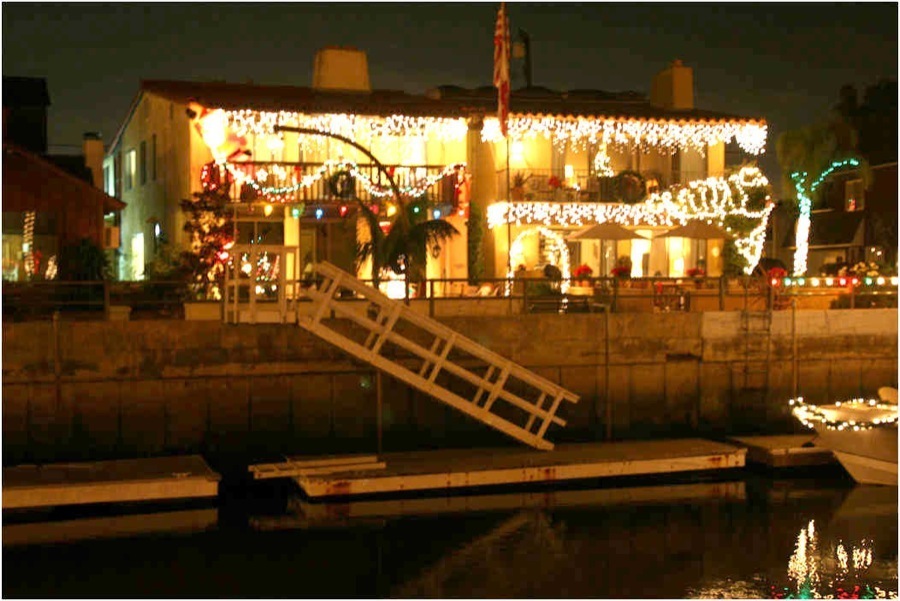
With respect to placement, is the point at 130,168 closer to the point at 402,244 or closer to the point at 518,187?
the point at 518,187

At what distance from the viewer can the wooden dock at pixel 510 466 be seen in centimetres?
1938

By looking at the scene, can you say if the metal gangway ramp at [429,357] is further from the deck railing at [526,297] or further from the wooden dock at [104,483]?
the wooden dock at [104,483]

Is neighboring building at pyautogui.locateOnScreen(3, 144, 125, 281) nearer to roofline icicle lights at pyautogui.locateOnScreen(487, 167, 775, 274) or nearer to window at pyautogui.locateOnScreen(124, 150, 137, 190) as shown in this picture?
window at pyautogui.locateOnScreen(124, 150, 137, 190)

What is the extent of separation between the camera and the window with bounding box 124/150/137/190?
36812 mm

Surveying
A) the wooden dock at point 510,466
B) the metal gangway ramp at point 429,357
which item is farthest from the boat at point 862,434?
the metal gangway ramp at point 429,357

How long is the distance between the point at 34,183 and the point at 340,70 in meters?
8.58

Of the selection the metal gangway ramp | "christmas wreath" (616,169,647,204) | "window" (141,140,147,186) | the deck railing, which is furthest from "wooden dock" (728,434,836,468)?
"window" (141,140,147,186)

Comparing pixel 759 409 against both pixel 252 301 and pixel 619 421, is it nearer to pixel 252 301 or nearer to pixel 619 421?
pixel 619 421

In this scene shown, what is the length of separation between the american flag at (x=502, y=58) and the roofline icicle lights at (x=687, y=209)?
18.5 feet

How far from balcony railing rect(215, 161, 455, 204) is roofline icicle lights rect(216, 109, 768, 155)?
1.02 meters

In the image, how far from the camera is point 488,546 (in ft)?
59.2

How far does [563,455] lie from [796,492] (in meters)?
4.19

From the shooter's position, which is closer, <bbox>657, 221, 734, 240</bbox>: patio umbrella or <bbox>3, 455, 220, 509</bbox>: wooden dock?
<bbox>3, 455, 220, 509</bbox>: wooden dock

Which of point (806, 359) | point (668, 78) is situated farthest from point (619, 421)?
point (668, 78)
